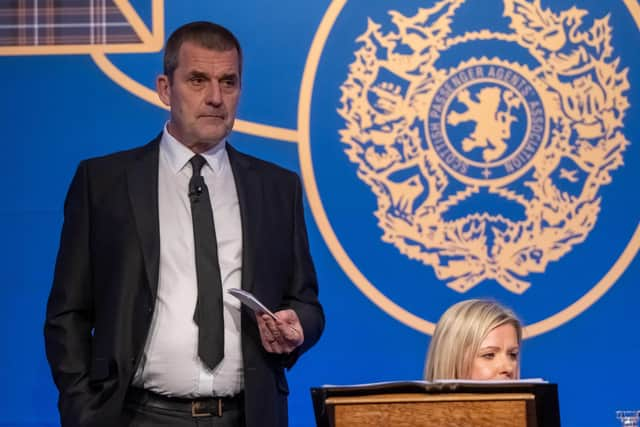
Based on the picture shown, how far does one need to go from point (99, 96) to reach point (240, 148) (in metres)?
0.53

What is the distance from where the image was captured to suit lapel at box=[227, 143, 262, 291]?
2.69 metres

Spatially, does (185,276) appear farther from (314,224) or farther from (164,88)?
(314,224)

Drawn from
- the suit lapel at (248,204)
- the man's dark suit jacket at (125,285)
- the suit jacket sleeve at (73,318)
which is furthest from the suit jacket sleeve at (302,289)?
the suit jacket sleeve at (73,318)

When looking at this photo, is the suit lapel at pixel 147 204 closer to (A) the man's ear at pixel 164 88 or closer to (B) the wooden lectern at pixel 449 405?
(A) the man's ear at pixel 164 88

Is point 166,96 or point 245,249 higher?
point 166,96

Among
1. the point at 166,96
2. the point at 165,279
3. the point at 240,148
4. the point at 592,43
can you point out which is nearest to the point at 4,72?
the point at 240,148

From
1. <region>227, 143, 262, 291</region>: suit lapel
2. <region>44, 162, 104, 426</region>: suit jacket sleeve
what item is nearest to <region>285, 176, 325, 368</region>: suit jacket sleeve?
<region>227, 143, 262, 291</region>: suit lapel

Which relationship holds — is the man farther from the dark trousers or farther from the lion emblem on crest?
the lion emblem on crest

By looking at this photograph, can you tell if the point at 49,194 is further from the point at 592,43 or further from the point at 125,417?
the point at 592,43

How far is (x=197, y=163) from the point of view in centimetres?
280

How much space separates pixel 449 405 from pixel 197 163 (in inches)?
40.8

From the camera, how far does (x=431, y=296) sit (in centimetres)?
368

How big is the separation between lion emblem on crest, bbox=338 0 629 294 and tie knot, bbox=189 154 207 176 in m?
0.98

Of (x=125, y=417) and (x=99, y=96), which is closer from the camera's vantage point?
(x=125, y=417)
